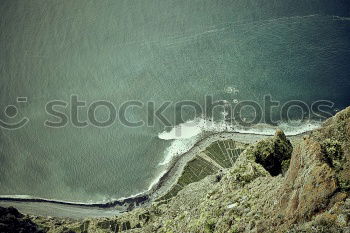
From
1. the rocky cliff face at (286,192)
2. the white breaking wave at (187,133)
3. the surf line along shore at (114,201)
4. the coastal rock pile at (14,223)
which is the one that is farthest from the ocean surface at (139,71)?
the rocky cliff face at (286,192)

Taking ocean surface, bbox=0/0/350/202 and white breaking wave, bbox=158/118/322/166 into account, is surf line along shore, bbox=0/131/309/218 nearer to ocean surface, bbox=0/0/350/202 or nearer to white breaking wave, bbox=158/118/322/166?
ocean surface, bbox=0/0/350/202

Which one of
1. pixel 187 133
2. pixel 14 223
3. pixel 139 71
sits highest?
pixel 139 71

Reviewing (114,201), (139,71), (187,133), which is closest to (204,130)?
(187,133)

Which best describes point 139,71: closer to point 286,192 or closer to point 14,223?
point 14,223

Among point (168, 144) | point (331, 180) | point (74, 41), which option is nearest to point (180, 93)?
point (168, 144)

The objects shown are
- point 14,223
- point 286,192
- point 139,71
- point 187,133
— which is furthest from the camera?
Answer: point 139,71

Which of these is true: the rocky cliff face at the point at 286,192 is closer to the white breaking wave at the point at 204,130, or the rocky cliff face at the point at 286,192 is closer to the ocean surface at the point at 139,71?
the white breaking wave at the point at 204,130

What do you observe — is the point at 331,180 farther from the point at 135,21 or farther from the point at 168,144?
the point at 135,21
